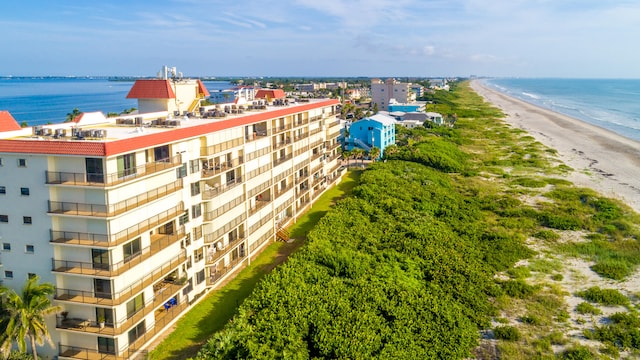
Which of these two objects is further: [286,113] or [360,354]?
[286,113]

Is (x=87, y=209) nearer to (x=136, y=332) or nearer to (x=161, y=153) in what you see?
(x=161, y=153)

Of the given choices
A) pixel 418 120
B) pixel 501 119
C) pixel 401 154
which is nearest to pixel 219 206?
pixel 401 154

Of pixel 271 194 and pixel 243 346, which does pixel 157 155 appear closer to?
pixel 243 346

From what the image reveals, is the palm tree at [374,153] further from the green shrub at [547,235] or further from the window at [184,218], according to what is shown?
the window at [184,218]

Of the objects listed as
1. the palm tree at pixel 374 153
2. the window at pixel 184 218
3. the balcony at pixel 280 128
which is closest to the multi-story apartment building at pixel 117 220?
the window at pixel 184 218

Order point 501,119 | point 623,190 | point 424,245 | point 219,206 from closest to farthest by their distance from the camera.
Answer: point 219,206, point 424,245, point 623,190, point 501,119

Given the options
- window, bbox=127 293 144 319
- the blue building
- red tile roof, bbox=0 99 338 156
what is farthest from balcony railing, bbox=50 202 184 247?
the blue building
